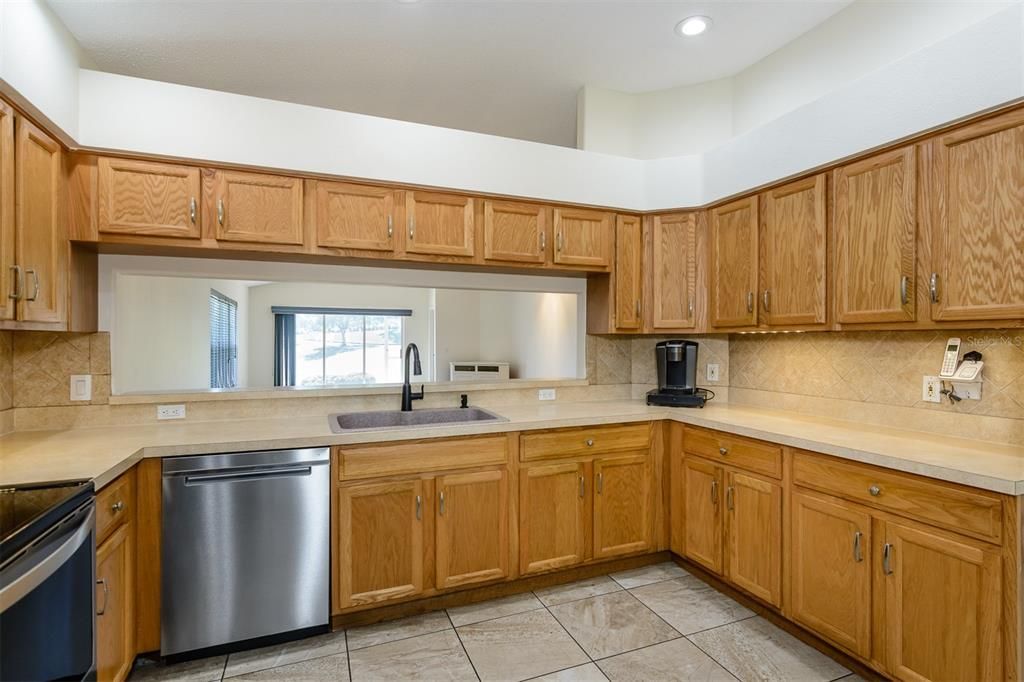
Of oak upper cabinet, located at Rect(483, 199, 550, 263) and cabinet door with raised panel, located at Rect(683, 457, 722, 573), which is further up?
oak upper cabinet, located at Rect(483, 199, 550, 263)

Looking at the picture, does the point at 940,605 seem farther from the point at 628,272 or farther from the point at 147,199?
the point at 147,199

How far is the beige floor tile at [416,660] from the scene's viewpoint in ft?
6.54

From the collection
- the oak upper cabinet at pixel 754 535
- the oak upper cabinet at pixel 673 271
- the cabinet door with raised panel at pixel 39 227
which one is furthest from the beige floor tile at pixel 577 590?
the cabinet door with raised panel at pixel 39 227

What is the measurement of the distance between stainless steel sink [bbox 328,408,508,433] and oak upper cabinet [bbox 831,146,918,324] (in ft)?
5.71

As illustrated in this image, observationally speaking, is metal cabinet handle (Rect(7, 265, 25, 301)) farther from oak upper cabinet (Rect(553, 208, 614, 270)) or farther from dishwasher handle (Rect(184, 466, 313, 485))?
oak upper cabinet (Rect(553, 208, 614, 270))

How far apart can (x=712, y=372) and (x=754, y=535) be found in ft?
4.06

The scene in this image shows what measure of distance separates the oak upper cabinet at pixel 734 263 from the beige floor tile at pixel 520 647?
1879 millimetres

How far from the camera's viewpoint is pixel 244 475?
2.08 m

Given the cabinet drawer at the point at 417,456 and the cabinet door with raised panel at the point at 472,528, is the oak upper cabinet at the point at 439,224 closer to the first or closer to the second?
the cabinet drawer at the point at 417,456

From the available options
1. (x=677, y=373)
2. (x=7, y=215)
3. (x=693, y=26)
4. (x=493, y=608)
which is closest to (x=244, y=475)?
(x=7, y=215)

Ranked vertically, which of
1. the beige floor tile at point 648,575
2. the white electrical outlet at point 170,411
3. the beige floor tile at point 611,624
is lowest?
the beige floor tile at point 611,624

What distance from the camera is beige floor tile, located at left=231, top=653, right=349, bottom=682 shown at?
1970 millimetres

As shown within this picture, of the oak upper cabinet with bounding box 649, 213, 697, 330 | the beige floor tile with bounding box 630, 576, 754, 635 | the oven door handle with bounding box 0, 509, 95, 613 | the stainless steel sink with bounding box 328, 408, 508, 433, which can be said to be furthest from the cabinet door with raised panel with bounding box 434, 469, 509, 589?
the oak upper cabinet with bounding box 649, 213, 697, 330

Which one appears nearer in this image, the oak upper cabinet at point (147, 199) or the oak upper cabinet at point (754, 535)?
the oak upper cabinet at point (147, 199)
